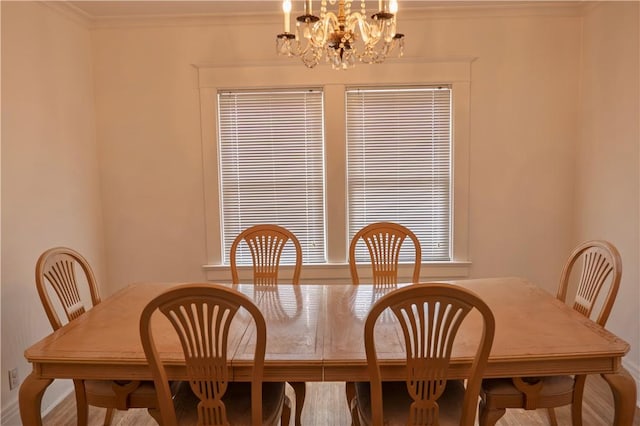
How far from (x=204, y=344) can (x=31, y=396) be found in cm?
77

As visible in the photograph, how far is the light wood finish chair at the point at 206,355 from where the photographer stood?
4.79 feet

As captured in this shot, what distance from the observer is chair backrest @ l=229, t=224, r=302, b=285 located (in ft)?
9.05

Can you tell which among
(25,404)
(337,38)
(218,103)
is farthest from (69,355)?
(218,103)

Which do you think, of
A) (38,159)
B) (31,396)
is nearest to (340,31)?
(31,396)

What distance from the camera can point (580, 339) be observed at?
1744mm

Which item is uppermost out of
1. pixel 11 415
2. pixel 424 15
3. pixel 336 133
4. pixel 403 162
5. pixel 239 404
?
pixel 424 15

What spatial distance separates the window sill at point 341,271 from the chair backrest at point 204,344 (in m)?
1.77

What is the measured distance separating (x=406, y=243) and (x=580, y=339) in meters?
1.75

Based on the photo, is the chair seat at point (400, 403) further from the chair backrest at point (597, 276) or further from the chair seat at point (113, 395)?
the chair seat at point (113, 395)

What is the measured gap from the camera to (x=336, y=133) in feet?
10.9

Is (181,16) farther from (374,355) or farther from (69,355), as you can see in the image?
(374,355)

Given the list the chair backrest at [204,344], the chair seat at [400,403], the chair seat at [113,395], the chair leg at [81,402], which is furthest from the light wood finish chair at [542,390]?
the chair leg at [81,402]

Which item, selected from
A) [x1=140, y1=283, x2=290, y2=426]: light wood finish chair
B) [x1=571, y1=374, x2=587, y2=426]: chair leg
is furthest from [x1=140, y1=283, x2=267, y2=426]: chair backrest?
[x1=571, y1=374, x2=587, y2=426]: chair leg

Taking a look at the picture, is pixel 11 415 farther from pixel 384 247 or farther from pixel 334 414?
pixel 384 247
